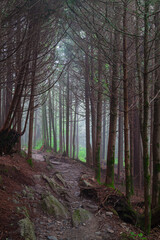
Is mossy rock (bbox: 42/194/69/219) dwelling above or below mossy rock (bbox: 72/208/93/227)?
above

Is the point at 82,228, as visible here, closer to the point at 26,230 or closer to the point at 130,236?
the point at 130,236

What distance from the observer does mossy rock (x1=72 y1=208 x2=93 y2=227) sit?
4216mm

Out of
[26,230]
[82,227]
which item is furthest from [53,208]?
[26,230]

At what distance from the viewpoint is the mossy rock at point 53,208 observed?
4.43 meters

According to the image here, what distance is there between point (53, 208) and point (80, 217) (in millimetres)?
709

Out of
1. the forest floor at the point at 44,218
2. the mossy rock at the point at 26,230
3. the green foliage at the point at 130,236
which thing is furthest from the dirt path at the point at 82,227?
the mossy rock at the point at 26,230

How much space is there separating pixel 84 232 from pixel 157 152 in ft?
10.7

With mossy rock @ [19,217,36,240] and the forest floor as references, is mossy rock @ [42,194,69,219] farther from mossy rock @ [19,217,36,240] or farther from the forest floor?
mossy rock @ [19,217,36,240]

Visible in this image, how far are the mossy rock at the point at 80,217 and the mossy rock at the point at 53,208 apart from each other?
0.28 meters

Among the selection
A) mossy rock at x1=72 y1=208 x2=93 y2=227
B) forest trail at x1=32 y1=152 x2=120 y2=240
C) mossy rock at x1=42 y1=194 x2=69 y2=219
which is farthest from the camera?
mossy rock at x1=42 y1=194 x2=69 y2=219

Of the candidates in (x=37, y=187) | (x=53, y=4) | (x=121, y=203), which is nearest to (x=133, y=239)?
(x=121, y=203)

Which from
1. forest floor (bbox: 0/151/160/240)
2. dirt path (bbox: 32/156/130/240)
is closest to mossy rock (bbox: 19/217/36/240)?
forest floor (bbox: 0/151/160/240)

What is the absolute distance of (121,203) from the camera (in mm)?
5117

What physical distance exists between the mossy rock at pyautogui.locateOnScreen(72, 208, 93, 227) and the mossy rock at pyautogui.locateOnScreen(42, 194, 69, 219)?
0.28 m
